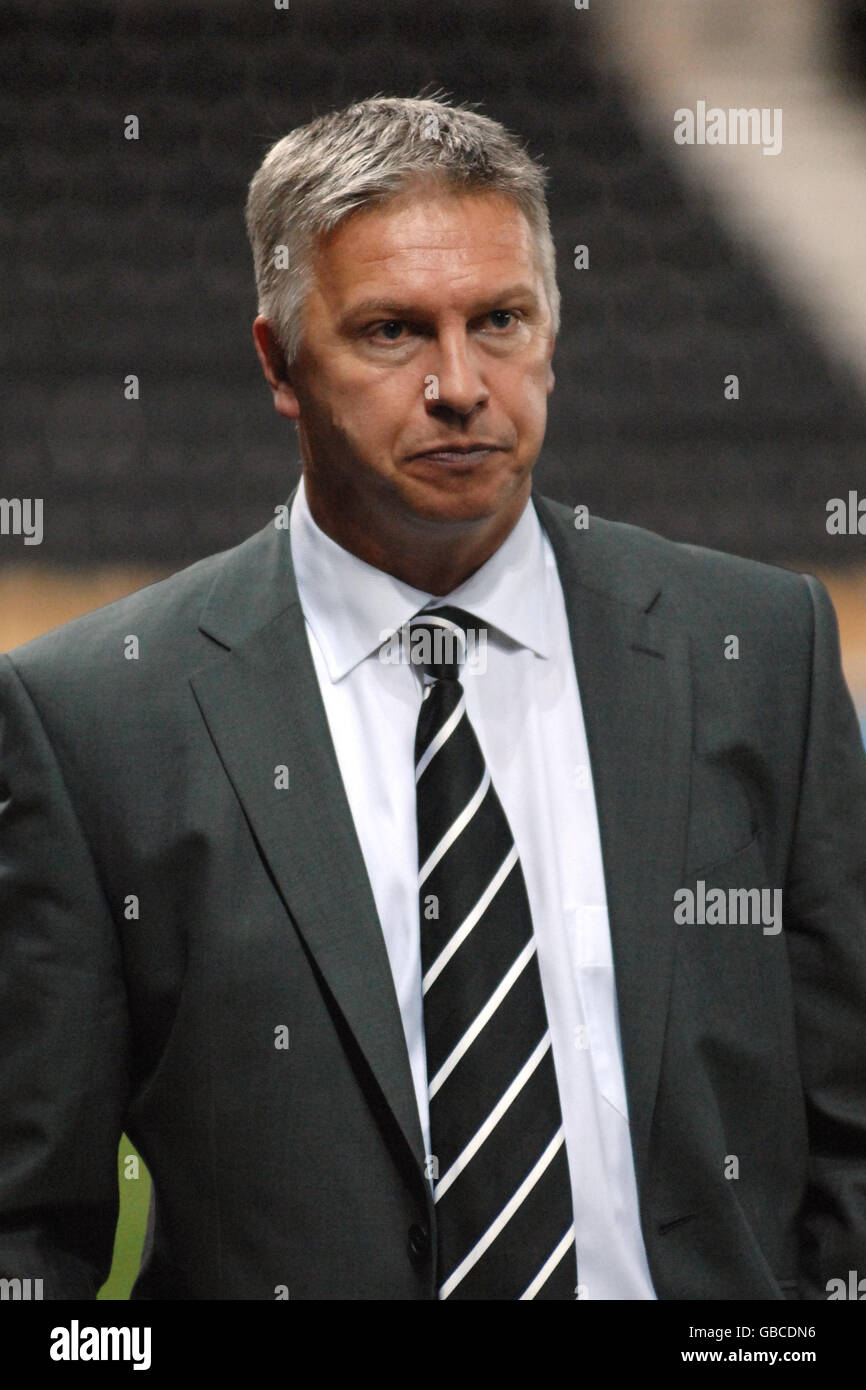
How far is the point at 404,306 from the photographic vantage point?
1.11m

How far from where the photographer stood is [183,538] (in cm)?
222

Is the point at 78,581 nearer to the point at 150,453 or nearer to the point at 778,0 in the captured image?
the point at 150,453

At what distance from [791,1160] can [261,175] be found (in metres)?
0.87

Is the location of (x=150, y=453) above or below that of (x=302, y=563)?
above

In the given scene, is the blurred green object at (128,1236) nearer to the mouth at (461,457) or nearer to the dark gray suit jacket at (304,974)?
the dark gray suit jacket at (304,974)

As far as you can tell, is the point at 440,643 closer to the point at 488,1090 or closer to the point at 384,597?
the point at 384,597

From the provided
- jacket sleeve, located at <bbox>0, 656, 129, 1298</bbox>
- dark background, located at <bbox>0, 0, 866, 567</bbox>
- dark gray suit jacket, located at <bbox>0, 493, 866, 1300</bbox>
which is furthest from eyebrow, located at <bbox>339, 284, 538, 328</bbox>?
dark background, located at <bbox>0, 0, 866, 567</bbox>

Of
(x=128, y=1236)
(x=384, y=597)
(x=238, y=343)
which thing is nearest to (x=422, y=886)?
(x=384, y=597)

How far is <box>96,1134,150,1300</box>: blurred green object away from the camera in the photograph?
1.94 metres

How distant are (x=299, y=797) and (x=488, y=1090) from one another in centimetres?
25

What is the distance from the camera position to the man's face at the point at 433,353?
3.63 ft

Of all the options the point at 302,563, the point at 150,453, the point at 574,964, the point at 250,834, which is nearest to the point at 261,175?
the point at 302,563

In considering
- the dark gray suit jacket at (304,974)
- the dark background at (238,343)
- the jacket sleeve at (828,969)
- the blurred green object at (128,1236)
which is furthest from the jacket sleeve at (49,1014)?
the dark background at (238,343)
